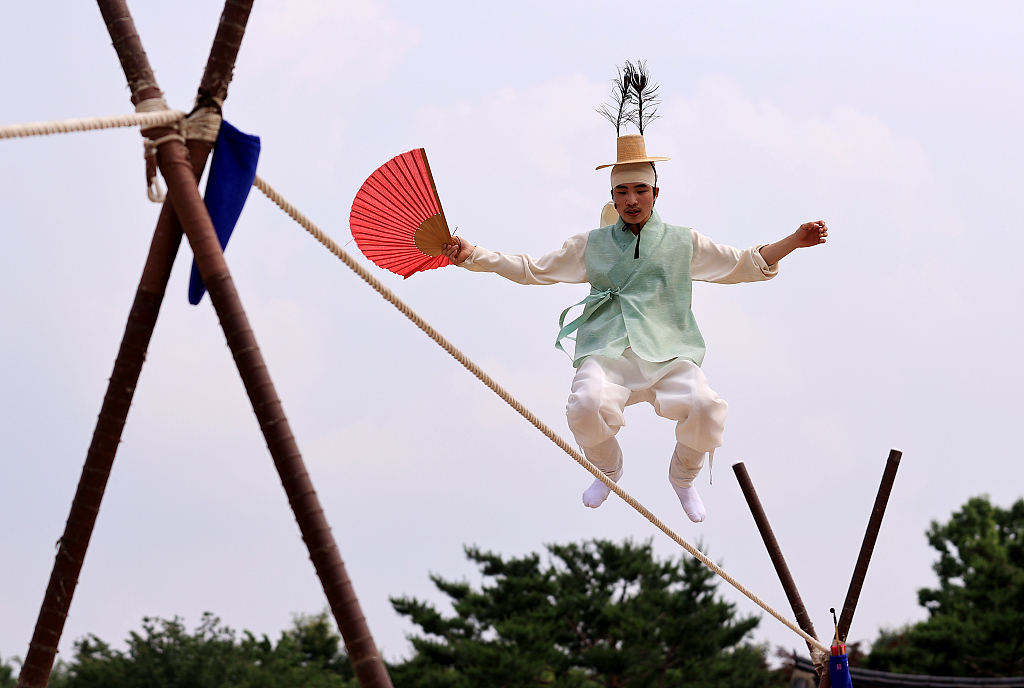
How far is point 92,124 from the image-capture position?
2.93 metres

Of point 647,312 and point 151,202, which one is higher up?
point 647,312

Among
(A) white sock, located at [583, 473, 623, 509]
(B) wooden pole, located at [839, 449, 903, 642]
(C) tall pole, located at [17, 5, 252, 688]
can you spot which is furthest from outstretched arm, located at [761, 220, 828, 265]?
(C) tall pole, located at [17, 5, 252, 688]

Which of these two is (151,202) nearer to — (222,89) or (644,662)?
(222,89)

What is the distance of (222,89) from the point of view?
10.7ft

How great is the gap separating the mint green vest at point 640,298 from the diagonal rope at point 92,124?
194 centimetres

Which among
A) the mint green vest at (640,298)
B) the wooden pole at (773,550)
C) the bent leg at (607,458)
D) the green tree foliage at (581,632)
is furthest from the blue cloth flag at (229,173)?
the green tree foliage at (581,632)

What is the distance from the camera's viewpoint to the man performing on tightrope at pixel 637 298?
4.42 meters

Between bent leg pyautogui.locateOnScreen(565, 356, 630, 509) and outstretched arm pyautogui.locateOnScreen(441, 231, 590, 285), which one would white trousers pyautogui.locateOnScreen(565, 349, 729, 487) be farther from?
outstretched arm pyautogui.locateOnScreen(441, 231, 590, 285)

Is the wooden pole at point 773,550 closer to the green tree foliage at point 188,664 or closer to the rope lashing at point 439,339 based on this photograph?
the rope lashing at point 439,339

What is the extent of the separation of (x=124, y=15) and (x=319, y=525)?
1587mm

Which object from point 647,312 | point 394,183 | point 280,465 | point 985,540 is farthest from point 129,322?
point 985,540

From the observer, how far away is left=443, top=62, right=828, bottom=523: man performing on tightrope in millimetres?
4422

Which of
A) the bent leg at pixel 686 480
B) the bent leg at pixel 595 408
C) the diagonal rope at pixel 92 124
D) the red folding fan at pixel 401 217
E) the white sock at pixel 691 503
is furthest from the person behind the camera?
the white sock at pixel 691 503

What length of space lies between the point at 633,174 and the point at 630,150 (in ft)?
0.31
